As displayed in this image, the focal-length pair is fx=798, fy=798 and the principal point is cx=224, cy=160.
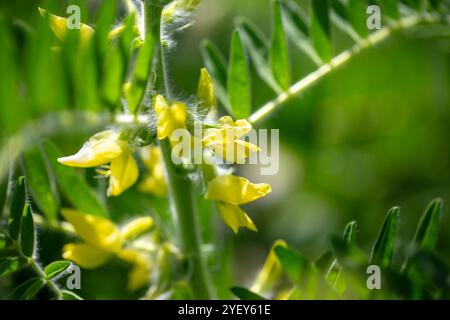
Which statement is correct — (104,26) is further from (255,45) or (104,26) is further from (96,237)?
(255,45)

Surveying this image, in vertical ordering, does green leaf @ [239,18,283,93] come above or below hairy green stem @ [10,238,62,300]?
above

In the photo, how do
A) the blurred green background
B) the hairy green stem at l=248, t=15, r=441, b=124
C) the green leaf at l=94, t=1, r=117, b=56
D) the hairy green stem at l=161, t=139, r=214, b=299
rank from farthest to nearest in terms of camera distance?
the blurred green background → the hairy green stem at l=248, t=15, r=441, b=124 → the hairy green stem at l=161, t=139, r=214, b=299 → the green leaf at l=94, t=1, r=117, b=56

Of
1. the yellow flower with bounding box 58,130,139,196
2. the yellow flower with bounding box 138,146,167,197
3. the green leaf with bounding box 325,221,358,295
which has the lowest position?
the green leaf with bounding box 325,221,358,295

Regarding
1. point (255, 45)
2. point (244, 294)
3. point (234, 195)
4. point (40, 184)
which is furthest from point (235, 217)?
point (255, 45)

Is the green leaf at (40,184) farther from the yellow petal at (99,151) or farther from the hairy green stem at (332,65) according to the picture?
the hairy green stem at (332,65)

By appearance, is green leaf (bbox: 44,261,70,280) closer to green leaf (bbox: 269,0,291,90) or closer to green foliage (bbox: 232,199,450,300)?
green foliage (bbox: 232,199,450,300)

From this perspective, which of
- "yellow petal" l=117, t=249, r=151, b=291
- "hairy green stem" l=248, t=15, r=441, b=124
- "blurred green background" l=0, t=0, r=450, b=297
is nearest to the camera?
"hairy green stem" l=248, t=15, r=441, b=124

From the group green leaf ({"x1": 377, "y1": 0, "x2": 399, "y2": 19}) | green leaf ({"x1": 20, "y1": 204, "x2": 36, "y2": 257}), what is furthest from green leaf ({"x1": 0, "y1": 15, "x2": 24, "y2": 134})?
green leaf ({"x1": 377, "y1": 0, "x2": 399, "y2": 19})
